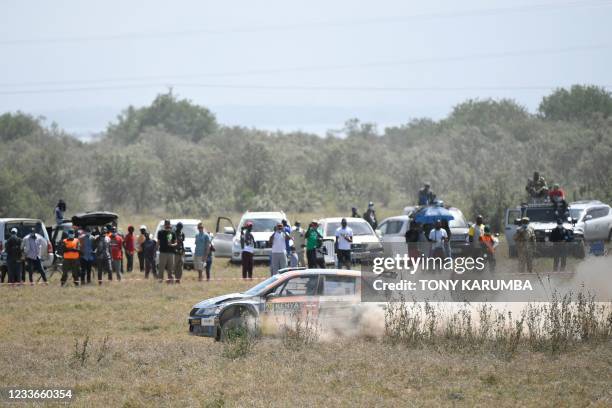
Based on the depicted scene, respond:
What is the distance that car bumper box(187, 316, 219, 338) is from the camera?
1833 cm

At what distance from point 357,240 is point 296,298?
488 inches

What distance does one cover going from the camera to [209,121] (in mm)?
141250

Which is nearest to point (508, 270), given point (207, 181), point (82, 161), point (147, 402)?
point (147, 402)

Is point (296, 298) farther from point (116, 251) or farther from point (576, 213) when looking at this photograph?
point (576, 213)

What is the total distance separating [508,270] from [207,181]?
2000 inches

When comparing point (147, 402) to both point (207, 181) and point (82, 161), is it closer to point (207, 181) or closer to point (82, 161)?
point (207, 181)

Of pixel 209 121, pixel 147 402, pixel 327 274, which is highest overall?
pixel 209 121

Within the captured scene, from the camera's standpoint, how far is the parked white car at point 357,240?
1168 inches

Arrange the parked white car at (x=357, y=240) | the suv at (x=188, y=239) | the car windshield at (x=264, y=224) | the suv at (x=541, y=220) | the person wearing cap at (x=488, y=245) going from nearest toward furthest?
the person wearing cap at (x=488, y=245) → the parked white car at (x=357, y=240) → the suv at (x=541, y=220) → the suv at (x=188, y=239) → the car windshield at (x=264, y=224)

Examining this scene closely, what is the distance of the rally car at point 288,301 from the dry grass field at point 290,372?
448 millimetres

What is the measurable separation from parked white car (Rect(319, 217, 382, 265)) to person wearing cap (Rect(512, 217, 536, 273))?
14.6 ft

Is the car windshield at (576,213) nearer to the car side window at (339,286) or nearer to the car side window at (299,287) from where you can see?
the car side window at (339,286)

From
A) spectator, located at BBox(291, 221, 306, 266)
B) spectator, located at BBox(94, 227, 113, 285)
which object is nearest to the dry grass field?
spectator, located at BBox(94, 227, 113, 285)

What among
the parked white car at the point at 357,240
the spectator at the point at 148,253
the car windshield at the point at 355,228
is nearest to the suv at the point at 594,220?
the car windshield at the point at 355,228
